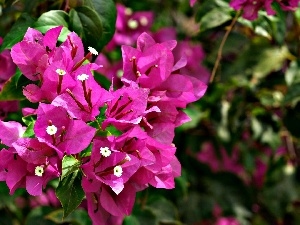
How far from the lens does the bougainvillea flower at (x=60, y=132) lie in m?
0.76

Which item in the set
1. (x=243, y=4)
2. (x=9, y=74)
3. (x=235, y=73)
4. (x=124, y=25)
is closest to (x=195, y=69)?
(x=235, y=73)

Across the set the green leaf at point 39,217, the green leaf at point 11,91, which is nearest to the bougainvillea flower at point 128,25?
the green leaf at point 39,217

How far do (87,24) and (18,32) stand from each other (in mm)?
106

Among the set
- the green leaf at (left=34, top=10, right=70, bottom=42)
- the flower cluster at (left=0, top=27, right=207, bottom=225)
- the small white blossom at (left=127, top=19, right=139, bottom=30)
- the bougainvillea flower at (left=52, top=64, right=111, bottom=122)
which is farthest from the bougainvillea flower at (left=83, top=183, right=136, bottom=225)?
the small white blossom at (left=127, top=19, right=139, bottom=30)

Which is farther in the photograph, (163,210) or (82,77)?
(163,210)

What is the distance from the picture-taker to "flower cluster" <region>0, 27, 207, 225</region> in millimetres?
770

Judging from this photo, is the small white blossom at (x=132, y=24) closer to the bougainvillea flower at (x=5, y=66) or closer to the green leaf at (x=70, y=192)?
the bougainvillea flower at (x=5, y=66)

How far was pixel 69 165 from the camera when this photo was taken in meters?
0.77

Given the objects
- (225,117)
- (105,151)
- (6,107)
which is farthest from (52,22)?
(225,117)

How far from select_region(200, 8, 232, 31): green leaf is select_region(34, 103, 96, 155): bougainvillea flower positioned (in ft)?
1.56

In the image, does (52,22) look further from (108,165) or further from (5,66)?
(108,165)

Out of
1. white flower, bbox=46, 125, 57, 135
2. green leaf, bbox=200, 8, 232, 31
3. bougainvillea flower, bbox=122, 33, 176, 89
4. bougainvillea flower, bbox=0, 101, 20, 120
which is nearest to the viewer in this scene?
white flower, bbox=46, 125, 57, 135

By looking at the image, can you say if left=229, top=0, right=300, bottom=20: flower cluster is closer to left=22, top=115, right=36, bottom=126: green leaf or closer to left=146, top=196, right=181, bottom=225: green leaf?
left=22, top=115, right=36, bottom=126: green leaf

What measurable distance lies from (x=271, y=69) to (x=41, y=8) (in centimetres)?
66
